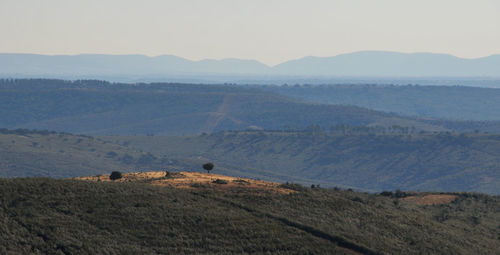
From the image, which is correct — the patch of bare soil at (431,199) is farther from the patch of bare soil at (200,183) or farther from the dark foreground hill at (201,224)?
the patch of bare soil at (200,183)

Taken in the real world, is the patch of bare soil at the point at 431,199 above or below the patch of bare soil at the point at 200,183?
below

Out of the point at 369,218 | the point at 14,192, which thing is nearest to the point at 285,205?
the point at 369,218

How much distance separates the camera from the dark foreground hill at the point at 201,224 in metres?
38.7

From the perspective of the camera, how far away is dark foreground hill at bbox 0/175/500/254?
38.7 m

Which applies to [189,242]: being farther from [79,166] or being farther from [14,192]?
[79,166]

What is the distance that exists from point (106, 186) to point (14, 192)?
6832 millimetres

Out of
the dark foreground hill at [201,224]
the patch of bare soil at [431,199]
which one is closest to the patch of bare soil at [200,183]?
the dark foreground hill at [201,224]

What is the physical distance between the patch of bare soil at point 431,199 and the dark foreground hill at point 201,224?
16.3 m

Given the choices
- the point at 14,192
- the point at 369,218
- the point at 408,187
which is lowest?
the point at 408,187

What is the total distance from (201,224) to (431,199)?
3996cm

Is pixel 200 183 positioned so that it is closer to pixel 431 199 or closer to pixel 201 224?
pixel 201 224

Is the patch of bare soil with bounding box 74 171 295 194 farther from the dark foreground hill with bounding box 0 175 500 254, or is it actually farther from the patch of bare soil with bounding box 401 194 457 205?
the patch of bare soil with bounding box 401 194 457 205

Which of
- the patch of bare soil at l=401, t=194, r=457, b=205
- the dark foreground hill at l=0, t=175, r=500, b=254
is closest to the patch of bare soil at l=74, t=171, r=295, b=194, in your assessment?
the dark foreground hill at l=0, t=175, r=500, b=254

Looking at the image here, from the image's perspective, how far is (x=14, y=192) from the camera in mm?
43969
